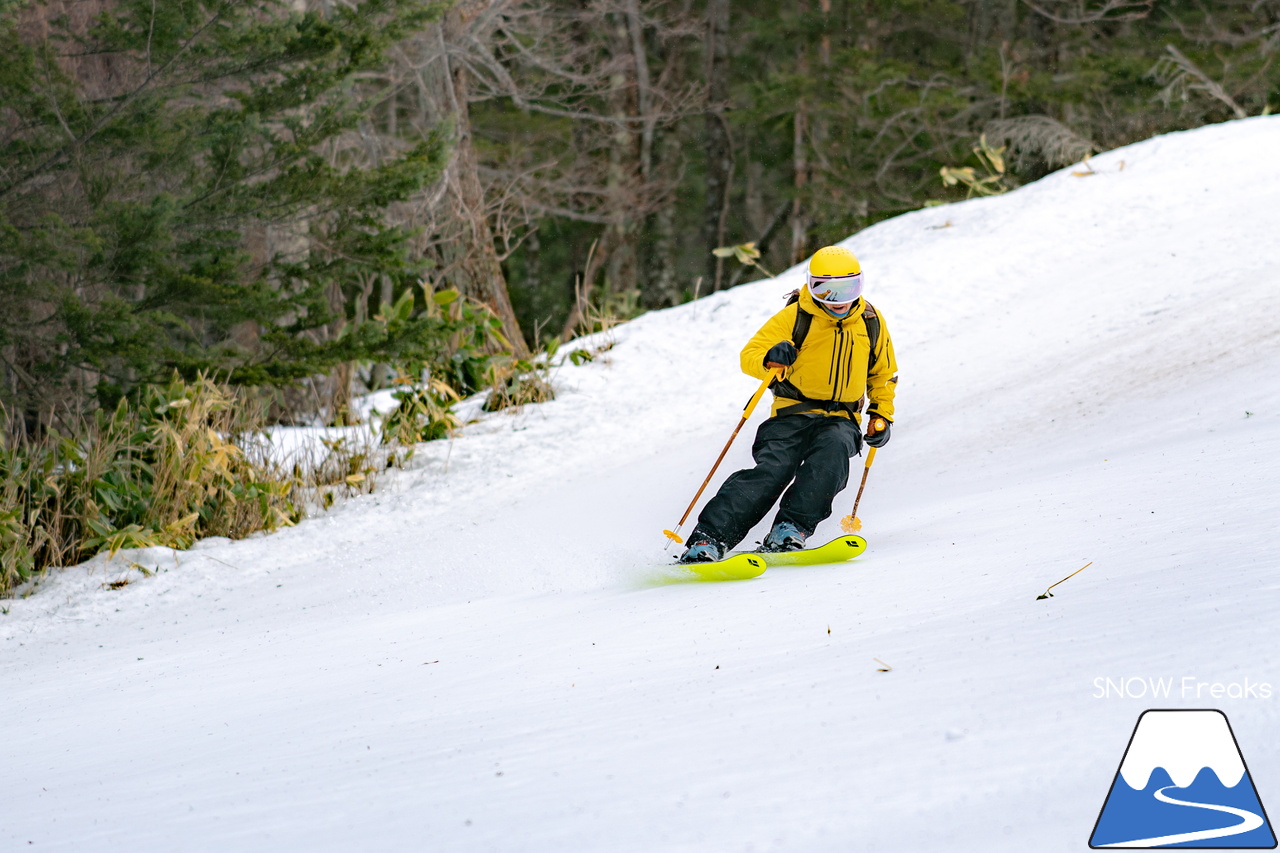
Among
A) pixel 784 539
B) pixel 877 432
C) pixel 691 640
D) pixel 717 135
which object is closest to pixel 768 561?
pixel 784 539

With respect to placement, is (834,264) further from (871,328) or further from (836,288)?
(871,328)

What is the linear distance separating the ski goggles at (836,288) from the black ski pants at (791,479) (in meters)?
0.53

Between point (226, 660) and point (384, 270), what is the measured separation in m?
2.86

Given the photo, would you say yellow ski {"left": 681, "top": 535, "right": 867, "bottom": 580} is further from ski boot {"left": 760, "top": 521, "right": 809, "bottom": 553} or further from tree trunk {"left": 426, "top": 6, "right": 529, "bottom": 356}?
tree trunk {"left": 426, "top": 6, "right": 529, "bottom": 356}

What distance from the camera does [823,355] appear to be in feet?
15.1

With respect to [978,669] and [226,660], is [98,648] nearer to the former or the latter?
[226,660]

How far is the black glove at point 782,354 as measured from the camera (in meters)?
4.39

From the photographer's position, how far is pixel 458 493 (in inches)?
237

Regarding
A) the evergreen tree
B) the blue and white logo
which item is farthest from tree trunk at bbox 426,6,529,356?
the blue and white logo

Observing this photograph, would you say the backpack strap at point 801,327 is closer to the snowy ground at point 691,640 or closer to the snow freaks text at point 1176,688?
the snowy ground at point 691,640

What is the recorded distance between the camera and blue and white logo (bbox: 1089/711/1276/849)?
173cm

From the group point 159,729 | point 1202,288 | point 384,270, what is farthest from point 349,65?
point 1202,288

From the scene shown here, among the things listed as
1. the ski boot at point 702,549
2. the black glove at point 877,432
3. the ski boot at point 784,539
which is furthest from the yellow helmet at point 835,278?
the ski boot at point 702,549

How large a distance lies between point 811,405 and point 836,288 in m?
0.54
